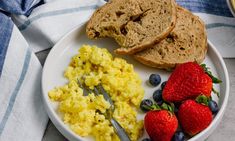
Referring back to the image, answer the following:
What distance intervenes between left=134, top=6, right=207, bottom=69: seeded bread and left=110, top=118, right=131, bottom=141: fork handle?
328mm

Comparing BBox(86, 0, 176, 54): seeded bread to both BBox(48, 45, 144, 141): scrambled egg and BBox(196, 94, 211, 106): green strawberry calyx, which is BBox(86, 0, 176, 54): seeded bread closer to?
BBox(48, 45, 144, 141): scrambled egg

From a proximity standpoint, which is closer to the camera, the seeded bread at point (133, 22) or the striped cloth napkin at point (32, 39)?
the striped cloth napkin at point (32, 39)

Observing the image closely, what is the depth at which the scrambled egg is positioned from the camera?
1.47m

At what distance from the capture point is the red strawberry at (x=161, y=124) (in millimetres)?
1420

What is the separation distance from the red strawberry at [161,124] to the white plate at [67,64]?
80 millimetres

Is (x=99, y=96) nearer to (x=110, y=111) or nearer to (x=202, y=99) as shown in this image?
(x=110, y=111)

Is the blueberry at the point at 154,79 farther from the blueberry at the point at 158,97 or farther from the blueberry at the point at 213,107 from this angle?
the blueberry at the point at 213,107

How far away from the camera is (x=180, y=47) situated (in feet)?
5.87

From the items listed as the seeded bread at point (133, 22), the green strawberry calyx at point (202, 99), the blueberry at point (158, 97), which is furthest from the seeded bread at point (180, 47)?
the green strawberry calyx at point (202, 99)

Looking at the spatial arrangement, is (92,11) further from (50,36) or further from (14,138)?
(14,138)

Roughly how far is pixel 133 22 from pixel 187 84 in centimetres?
40

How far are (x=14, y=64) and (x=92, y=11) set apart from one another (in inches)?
18.0

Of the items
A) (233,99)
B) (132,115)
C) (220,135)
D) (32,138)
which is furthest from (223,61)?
(32,138)

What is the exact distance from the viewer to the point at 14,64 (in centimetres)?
170
